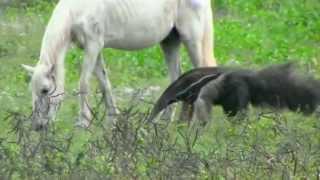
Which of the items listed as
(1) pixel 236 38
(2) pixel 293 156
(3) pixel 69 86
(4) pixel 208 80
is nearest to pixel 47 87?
(4) pixel 208 80

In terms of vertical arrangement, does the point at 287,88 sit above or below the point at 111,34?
below

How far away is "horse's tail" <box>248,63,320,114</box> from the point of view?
10.7 metres

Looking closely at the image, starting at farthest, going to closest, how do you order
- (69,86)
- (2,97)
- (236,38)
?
(236,38) → (69,86) → (2,97)

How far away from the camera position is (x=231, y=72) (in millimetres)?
10969

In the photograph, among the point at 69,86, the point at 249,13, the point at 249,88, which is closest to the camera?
the point at 249,88

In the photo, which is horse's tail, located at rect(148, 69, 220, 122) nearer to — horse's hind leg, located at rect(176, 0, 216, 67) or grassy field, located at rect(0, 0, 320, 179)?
grassy field, located at rect(0, 0, 320, 179)

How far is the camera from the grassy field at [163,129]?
714cm

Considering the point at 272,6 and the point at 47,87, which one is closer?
the point at 47,87

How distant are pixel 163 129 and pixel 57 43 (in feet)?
14.3

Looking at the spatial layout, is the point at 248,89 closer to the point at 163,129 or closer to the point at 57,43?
the point at 57,43

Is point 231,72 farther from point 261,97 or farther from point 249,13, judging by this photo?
point 249,13

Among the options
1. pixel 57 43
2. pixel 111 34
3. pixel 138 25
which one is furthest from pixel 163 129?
pixel 138 25

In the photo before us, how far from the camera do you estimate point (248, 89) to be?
428 inches

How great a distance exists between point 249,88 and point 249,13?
301 inches
